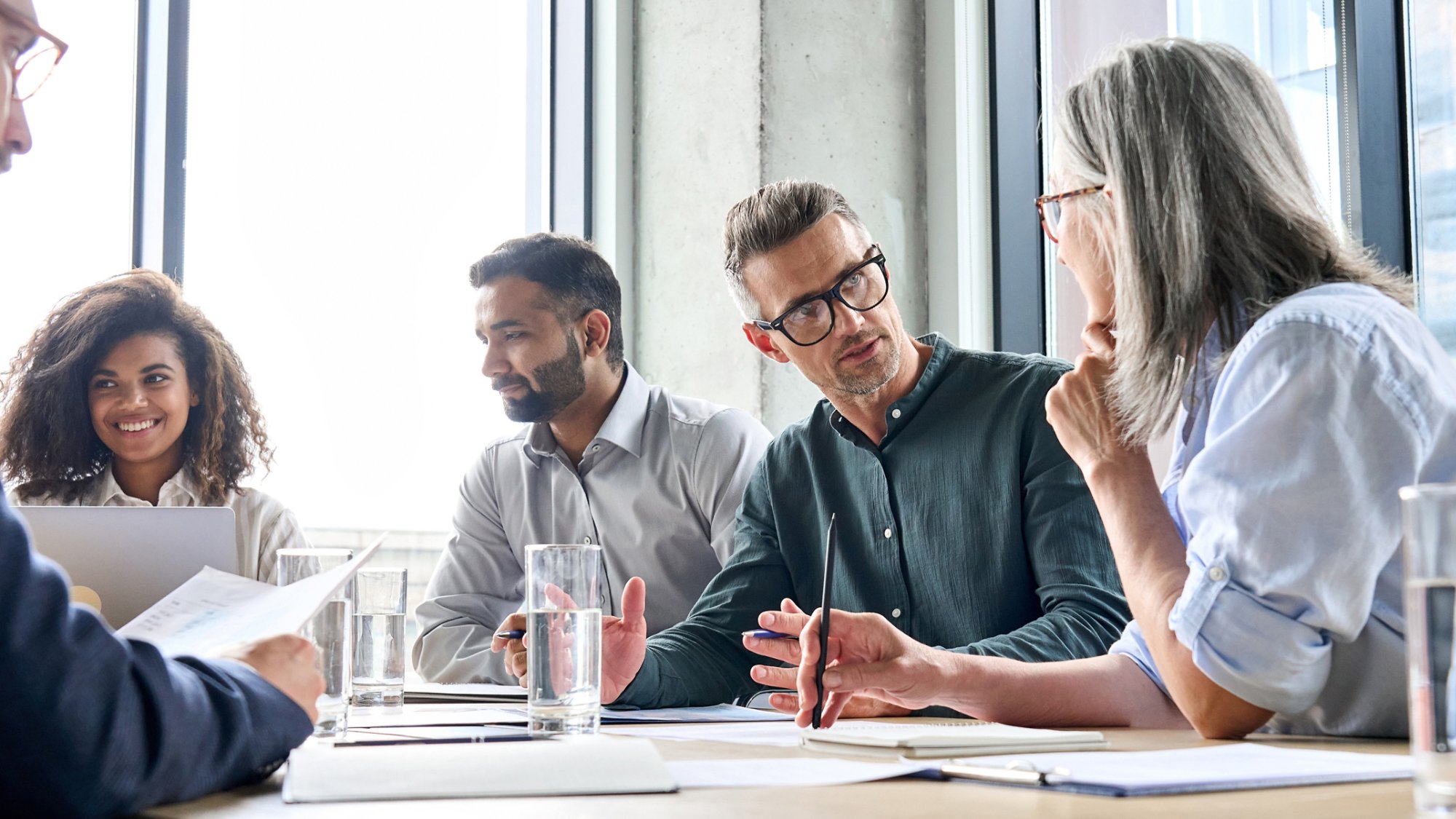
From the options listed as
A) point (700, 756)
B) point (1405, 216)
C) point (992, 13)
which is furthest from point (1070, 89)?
point (992, 13)

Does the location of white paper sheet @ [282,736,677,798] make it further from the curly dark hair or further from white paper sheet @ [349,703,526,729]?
the curly dark hair

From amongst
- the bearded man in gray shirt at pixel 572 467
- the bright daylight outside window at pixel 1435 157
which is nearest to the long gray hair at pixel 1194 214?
the bright daylight outside window at pixel 1435 157

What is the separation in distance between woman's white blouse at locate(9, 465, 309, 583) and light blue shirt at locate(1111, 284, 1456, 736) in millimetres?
1875

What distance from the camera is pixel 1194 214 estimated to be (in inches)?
51.3

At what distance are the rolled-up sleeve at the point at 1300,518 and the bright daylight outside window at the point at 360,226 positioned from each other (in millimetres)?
2567

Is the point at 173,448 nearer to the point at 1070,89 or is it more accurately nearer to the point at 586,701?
the point at 586,701

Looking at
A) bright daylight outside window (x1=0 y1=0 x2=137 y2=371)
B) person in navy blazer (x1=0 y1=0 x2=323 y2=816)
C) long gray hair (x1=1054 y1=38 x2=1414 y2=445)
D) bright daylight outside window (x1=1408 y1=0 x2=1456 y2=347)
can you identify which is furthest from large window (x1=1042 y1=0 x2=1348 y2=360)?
bright daylight outside window (x1=0 y1=0 x2=137 y2=371)

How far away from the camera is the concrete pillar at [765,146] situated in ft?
11.6

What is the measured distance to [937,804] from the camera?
0.79 m

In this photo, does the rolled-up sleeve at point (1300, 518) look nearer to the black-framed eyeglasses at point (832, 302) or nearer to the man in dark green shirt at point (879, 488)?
the man in dark green shirt at point (879, 488)

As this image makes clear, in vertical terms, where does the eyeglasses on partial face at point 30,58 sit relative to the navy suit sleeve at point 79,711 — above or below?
above

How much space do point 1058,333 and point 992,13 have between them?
3.05 ft

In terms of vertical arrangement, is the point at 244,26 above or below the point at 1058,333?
above

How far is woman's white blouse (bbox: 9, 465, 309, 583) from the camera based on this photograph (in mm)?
2520
